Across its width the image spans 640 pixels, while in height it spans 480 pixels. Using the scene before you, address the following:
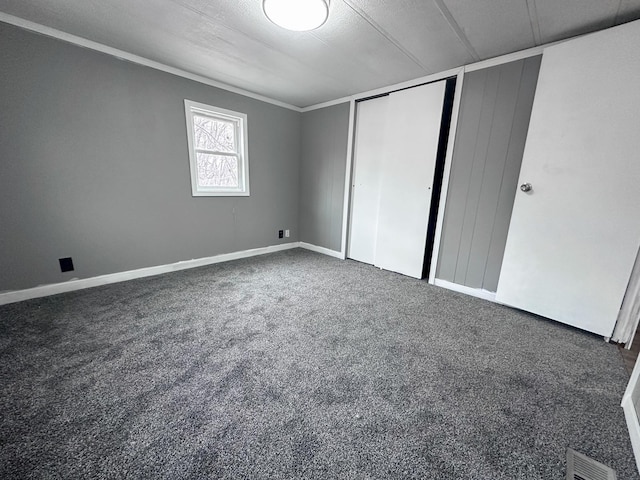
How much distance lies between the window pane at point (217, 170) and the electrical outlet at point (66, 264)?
4.78 ft

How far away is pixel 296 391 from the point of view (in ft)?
4.28

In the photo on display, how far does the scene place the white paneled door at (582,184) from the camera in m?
1.67

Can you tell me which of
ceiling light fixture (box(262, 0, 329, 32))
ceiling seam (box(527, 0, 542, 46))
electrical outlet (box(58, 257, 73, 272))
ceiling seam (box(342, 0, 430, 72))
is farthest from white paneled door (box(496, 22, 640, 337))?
electrical outlet (box(58, 257, 73, 272))

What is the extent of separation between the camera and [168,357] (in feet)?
5.03

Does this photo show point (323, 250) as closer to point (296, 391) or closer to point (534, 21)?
point (296, 391)

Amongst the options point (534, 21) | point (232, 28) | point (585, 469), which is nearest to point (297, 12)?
point (232, 28)

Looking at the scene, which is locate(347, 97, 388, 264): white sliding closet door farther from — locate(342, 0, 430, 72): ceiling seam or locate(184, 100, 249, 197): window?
locate(184, 100, 249, 197): window

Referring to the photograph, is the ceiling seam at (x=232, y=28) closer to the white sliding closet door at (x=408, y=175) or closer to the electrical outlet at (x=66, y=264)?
the white sliding closet door at (x=408, y=175)

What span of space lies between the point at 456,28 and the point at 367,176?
5.70 feet

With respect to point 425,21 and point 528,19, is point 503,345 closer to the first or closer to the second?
point 528,19

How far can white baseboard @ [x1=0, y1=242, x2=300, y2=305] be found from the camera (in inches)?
84.6

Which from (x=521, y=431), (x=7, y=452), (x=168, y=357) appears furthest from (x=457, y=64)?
(x=7, y=452)

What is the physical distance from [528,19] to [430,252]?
2155 millimetres

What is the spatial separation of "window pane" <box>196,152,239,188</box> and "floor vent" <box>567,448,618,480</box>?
3.65 meters
